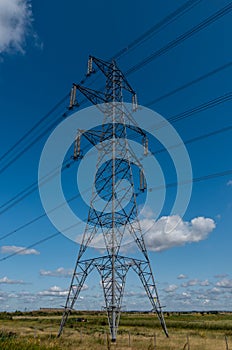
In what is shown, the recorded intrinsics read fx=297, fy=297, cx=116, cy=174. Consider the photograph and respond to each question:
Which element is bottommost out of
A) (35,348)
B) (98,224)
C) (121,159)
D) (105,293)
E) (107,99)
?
(35,348)

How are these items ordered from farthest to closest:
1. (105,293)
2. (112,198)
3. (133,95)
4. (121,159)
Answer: (133,95), (121,159), (112,198), (105,293)

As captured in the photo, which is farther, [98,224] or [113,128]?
[113,128]

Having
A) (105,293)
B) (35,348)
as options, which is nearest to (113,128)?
(105,293)

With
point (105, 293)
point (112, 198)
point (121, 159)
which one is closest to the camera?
point (105, 293)

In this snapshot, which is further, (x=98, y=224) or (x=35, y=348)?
(x=98, y=224)

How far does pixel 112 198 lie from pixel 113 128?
21.1 feet

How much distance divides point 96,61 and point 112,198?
1167cm

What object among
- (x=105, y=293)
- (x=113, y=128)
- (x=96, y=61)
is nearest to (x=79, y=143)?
(x=113, y=128)

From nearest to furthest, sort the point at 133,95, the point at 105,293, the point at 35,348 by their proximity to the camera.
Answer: the point at 35,348
the point at 105,293
the point at 133,95

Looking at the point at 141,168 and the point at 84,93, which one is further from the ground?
the point at 84,93

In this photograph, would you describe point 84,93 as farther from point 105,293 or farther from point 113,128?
point 105,293

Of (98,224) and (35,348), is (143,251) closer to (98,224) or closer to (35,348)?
(98,224)

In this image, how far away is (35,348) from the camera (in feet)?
33.7

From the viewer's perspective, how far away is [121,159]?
2481 cm
